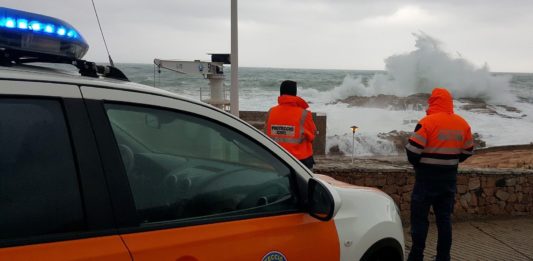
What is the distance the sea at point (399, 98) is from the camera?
20.8m

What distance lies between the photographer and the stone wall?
6020 mm

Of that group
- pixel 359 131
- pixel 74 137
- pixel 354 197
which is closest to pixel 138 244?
pixel 74 137

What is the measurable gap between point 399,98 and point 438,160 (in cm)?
2892

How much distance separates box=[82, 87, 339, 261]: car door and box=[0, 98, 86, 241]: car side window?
0.13 m

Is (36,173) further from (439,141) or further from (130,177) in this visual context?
(439,141)

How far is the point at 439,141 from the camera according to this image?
430 centimetres

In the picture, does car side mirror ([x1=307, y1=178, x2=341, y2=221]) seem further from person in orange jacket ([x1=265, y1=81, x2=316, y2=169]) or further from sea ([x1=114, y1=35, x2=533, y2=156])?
sea ([x1=114, y1=35, x2=533, y2=156])

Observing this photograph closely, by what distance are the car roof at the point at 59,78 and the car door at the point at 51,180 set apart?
29mm

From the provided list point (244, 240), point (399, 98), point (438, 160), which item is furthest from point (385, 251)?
point (399, 98)

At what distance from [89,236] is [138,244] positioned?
165 mm

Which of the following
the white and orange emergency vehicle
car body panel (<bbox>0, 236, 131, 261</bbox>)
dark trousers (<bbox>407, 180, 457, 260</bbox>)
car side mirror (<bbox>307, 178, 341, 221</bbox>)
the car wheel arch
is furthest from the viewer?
dark trousers (<bbox>407, 180, 457, 260</bbox>)

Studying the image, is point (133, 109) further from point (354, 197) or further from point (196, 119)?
point (354, 197)

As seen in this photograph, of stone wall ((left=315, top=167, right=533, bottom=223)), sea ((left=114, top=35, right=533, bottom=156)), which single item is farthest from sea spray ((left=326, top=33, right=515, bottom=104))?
stone wall ((left=315, top=167, right=533, bottom=223))

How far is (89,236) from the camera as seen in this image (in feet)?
5.20
